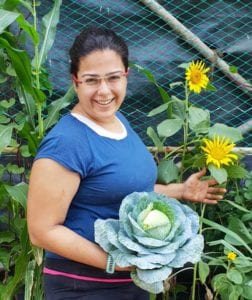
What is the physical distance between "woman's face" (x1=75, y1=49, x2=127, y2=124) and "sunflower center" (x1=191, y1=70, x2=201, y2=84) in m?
0.54

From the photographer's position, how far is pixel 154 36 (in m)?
2.73

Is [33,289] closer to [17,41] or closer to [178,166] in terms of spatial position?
[178,166]

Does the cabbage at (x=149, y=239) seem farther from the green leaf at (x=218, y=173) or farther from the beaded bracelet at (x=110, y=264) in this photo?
the green leaf at (x=218, y=173)

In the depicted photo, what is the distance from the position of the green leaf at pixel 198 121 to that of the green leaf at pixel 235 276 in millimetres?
513

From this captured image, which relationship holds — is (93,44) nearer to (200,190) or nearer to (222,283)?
(200,190)

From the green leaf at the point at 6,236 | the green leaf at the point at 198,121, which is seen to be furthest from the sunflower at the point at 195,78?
the green leaf at the point at 6,236

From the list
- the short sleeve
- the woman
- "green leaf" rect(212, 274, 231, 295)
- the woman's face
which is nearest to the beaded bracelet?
the woman

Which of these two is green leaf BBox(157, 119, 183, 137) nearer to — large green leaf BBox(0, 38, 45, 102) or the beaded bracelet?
large green leaf BBox(0, 38, 45, 102)

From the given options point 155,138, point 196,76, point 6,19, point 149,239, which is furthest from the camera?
point 155,138

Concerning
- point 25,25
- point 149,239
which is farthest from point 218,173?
point 25,25

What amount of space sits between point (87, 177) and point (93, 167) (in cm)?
3

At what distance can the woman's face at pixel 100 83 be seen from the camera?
158 cm

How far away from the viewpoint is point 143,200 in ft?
5.17

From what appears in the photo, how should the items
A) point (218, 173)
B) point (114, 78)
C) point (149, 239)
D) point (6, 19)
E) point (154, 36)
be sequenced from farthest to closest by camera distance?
point (154, 36), point (218, 173), point (6, 19), point (114, 78), point (149, 239)
